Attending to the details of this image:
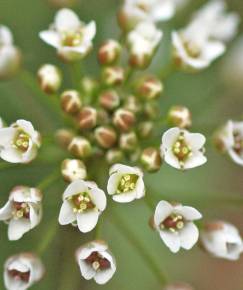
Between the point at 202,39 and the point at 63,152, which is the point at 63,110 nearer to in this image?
the point at 63,152

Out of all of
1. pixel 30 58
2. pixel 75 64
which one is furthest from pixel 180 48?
pixel 30 58

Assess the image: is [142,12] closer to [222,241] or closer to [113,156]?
[113,156]

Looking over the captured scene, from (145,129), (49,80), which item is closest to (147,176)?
(145,129)

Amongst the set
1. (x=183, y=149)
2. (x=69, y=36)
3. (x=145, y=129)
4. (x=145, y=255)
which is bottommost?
(x=145, y=255)

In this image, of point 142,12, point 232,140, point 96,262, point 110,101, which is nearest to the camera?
point 96,262

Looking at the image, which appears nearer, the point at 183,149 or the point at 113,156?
the point at 183,149

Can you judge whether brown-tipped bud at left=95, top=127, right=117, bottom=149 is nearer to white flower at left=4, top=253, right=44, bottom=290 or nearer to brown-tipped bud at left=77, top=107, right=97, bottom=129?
brown-tipped bud at left=77, top=107, right=97, bottom=129
